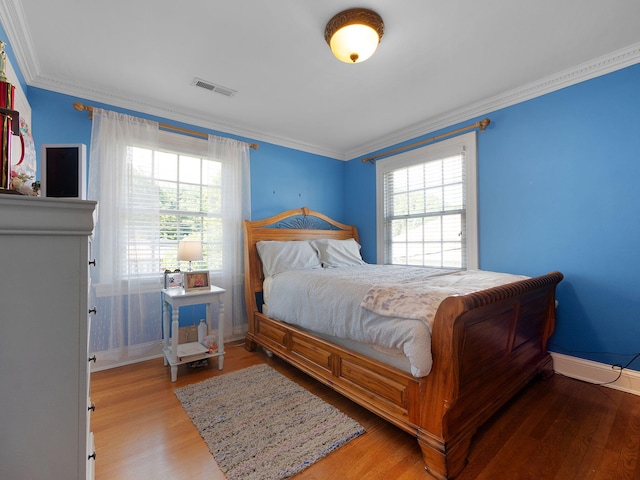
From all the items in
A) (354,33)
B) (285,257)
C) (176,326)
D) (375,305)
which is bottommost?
(176,326)

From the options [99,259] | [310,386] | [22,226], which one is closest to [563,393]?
[310,386]

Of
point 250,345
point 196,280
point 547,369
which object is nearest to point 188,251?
point 196,280

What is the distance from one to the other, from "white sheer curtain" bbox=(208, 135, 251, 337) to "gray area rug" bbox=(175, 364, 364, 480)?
3.04 feet

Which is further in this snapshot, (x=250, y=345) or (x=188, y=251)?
(x=250, y=345)

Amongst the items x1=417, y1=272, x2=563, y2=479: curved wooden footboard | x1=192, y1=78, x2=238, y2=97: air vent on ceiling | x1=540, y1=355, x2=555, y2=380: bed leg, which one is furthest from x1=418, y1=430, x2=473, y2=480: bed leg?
x1=192, y1=78, x2=238, y2=97: air vent on ceiling

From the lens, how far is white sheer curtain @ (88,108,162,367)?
254 cm

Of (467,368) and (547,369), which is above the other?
(467,368)

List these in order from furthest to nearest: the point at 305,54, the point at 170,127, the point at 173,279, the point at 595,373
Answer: the point at 170,127 → the point at 173,279 → the point at 595,373 → the point at 305,54

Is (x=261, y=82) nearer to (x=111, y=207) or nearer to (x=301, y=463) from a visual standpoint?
(x=111, y=207)

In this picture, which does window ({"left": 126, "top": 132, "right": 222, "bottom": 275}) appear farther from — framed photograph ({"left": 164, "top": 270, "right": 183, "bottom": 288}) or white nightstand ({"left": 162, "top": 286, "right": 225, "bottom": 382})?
white nightstand ({"left": 162, "top": 286, "right": 225, "bottom": 382})

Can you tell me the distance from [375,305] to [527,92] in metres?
2.47

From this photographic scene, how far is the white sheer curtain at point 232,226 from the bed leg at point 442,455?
2.28m

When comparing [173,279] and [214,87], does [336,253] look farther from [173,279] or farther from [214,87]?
[214,87]

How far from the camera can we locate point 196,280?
2590 mm
